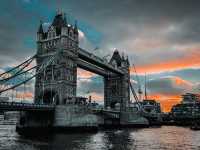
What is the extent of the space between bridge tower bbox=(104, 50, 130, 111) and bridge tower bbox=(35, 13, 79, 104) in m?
43.7

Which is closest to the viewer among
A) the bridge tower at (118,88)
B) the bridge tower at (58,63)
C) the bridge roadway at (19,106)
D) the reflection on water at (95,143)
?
the reflection on water at (95,143)

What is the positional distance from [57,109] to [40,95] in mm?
19088

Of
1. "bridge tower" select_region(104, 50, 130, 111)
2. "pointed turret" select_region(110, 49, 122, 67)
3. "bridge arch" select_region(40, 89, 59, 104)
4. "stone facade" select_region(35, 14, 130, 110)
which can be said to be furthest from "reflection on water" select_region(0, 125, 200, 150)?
"pointed turret" select_region(110, 49, 122, 67)

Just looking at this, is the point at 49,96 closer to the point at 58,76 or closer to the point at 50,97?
the point at 50,97

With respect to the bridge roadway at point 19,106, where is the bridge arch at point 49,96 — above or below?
above

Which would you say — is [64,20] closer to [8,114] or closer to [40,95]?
[40,95]

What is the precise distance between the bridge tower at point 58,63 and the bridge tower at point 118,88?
1722 inches

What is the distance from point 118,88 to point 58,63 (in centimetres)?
5168

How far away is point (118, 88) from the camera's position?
135 meters

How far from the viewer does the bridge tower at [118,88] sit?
13388 centimetres

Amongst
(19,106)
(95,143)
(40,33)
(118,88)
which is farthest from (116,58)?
(95,143)

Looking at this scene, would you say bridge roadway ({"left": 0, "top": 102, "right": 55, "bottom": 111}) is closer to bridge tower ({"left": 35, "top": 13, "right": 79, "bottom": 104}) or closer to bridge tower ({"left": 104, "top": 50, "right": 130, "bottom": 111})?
bridge tower ({"left": 35, "top": 13, "right": 79, "bottom": 104})

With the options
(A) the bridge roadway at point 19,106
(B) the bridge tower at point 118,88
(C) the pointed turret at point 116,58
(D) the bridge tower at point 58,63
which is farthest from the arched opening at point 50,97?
(C) the pointed turret at point 116,58

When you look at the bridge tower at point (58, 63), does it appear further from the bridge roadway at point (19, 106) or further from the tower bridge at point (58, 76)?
the bridge roadway at point (19, 106)
